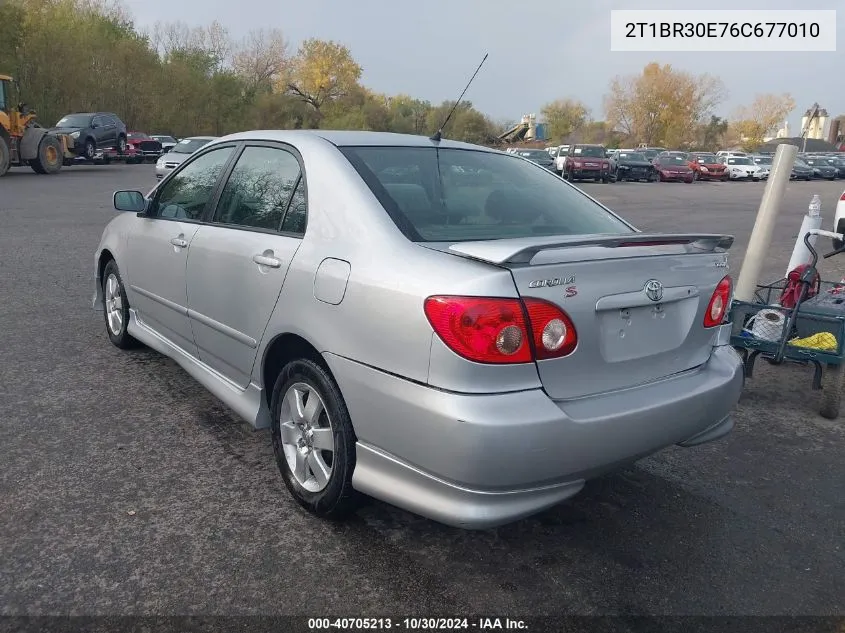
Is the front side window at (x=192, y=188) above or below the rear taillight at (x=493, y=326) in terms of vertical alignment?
above

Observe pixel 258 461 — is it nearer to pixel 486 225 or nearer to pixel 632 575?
pixel 486 225

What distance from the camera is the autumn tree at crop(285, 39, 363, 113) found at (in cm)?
6600

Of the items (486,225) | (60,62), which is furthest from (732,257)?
(60,62)

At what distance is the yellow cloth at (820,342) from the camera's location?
13.7ft

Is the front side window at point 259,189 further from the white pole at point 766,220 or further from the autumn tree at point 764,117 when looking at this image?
the autumn tree at point 764,117

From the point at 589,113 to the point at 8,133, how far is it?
8693 centimetres

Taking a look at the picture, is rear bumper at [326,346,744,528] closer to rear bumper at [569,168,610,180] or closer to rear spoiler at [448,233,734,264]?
rear spoiler at [448,233,734,264]

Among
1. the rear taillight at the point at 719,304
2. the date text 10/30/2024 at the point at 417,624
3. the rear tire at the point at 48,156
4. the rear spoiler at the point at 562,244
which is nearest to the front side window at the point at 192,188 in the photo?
the rear spoiler at the point at 562,244

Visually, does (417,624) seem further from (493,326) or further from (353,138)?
(353,138)

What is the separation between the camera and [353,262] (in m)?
2.70

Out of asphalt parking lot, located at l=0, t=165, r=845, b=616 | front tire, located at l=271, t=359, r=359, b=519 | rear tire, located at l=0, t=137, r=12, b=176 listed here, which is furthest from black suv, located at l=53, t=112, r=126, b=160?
front tire, located at l=271, t=359, r=359, b=519

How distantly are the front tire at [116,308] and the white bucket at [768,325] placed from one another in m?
4.07

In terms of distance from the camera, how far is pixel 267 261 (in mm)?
3139

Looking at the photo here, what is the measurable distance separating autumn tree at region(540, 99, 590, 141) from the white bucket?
94612 mm
